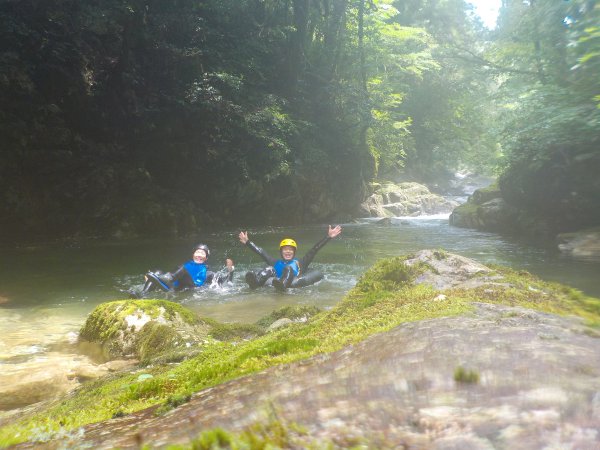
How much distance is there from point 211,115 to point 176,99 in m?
1.49

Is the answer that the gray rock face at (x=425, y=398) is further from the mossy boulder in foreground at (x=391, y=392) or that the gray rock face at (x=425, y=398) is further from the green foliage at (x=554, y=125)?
the green foliage at (x=554, y=125)

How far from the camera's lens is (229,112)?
16875 millimetres

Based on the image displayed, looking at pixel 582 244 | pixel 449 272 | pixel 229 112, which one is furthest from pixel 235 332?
pixel 229 112

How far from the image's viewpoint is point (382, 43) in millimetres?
26406

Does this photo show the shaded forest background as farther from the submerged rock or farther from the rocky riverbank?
the submerged rock

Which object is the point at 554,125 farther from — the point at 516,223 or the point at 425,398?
the point at 425,398

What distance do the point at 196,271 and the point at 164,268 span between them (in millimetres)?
2304

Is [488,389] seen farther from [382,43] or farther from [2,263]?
[382,43]

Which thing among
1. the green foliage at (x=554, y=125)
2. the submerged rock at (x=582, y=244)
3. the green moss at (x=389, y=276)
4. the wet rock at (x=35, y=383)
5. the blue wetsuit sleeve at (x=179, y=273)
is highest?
the green foliage at (x=554, y=125)

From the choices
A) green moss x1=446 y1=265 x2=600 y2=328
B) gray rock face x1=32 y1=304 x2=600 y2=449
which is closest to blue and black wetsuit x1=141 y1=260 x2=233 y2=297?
green moss x1=446 y1=265 x2=600 y2=328

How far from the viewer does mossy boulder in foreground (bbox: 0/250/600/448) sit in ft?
3.80

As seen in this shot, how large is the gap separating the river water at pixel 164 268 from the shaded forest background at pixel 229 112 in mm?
2217

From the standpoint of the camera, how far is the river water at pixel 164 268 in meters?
5.42

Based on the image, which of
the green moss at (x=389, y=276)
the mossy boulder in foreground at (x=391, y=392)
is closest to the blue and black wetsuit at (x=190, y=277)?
the green moss at (x=389, y=276)
